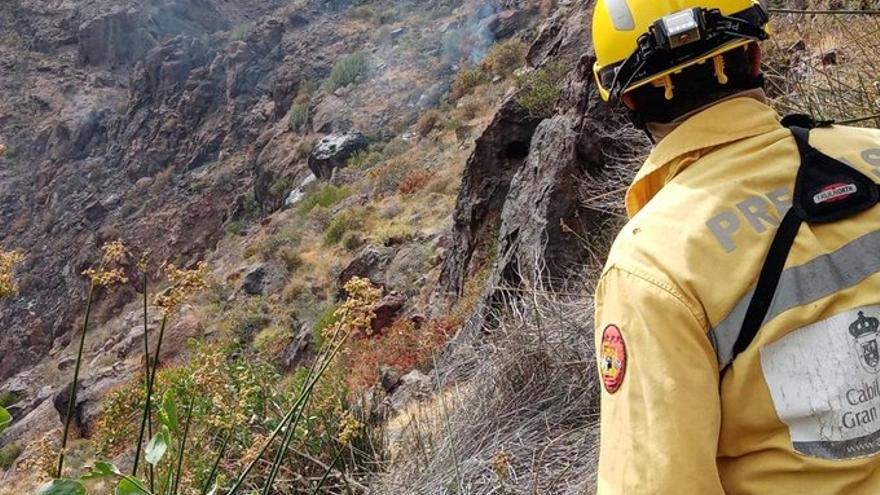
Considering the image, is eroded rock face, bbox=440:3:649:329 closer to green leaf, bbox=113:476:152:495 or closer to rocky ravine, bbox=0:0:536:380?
green leaf, bbox=113:476:152:495

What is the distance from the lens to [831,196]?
110cm

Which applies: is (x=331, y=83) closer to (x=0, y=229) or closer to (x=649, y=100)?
(x=0, y=229)

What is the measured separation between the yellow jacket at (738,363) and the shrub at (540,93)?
678 centimetres

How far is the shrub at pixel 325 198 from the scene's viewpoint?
20094 millimetres

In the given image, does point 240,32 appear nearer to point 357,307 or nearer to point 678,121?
point 357,307

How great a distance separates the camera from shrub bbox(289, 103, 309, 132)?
27.5 m

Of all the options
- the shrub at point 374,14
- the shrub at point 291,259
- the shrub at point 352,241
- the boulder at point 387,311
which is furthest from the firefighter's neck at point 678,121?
the shrub at point 374,14

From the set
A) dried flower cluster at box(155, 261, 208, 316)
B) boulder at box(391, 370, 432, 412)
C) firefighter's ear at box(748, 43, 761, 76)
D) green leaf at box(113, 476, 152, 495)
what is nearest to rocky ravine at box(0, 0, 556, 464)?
boulder at box(391, 370, 432, 412)

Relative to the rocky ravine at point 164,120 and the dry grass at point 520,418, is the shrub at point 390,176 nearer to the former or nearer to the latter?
the rocky ravine at point 164,120

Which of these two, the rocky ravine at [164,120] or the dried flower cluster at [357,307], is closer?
the dried flower cluster at [357,307]

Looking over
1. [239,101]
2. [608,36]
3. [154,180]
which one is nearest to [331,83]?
[239,101]

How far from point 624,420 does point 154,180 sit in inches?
1236

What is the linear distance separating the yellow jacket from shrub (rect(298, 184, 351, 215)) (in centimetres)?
1908

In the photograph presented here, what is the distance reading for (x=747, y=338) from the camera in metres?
1.03
